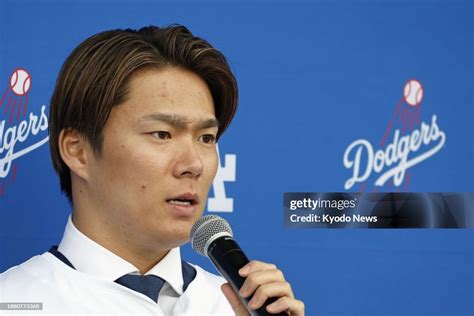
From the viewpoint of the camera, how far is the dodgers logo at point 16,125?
1668mm

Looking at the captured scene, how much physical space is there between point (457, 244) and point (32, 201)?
42.0 inches

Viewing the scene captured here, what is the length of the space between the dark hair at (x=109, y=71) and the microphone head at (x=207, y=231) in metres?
0.28

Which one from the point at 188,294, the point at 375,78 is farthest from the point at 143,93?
the point at 375,78

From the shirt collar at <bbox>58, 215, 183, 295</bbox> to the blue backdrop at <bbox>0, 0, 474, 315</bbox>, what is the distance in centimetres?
38

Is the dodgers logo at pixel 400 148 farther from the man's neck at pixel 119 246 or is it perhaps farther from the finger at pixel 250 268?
the finger at pixel 250 268

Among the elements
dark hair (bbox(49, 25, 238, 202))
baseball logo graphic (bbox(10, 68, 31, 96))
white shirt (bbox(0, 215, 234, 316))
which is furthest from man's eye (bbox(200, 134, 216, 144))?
baseball logo graphic (bbox(10, 68, 31, 96))

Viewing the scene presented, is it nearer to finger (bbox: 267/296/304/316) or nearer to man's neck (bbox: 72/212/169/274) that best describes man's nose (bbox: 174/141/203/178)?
man's neck (bbox: 72/212/169/274)

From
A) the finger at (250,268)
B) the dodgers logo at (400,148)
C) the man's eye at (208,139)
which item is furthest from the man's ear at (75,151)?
the dodgers logo at (400,148)

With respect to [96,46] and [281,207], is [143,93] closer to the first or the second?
[96,46]

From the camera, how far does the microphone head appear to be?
1.07 m

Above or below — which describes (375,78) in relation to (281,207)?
above

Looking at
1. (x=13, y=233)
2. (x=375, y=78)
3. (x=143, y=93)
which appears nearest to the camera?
(x=143, y=93)

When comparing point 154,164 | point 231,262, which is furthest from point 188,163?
point 231,262

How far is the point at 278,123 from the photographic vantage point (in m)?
1.74
